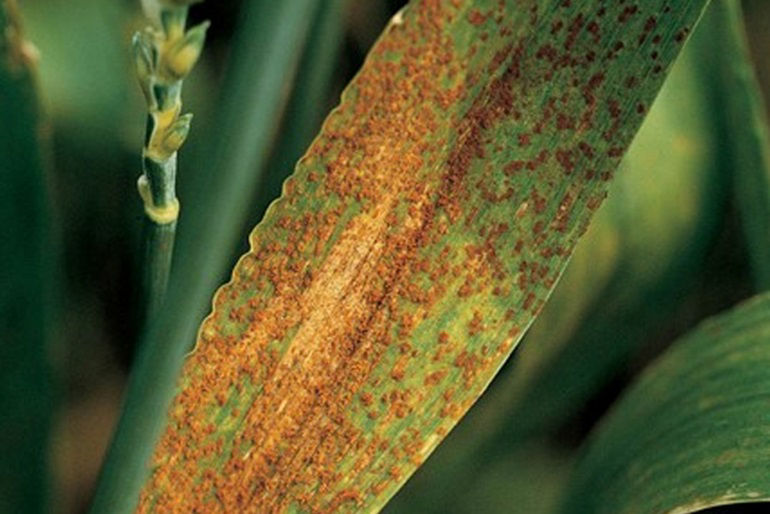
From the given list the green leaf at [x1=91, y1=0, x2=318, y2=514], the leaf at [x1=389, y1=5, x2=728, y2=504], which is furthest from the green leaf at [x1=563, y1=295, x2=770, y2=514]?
the green leaf at [x1=91, y1=0, x2=318, y2=514]

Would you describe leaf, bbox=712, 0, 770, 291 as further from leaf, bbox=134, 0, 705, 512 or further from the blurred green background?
leaf, bbox=134, 0, 705, 512

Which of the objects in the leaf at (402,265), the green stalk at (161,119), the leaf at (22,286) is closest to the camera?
the green stalk at (161,119)

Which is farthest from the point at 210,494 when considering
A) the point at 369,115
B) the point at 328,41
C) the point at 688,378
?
the point at 328,41

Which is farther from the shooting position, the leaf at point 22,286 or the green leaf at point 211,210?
the leaf at point 22,286

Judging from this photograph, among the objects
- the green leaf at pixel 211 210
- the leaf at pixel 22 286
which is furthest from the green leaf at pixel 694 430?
the leaf at pixel 22 286

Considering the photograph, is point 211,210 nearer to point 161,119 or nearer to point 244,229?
point 161,119

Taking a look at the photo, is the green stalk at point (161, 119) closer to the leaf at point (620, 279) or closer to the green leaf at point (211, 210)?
the green leaf at point (211, 210)

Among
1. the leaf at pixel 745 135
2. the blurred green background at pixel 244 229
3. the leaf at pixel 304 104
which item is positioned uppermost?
the leaf at pixel 745 135

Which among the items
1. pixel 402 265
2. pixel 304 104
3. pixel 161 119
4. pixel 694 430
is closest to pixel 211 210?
pixel 161 119
